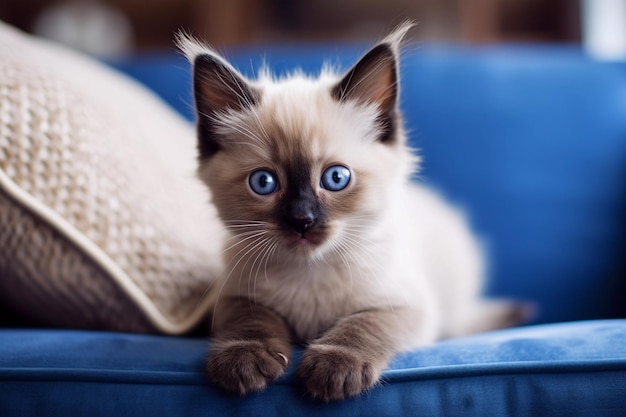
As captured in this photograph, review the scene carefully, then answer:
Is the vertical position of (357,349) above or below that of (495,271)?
above

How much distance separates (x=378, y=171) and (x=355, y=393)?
0.46m

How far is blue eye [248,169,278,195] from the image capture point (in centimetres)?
112

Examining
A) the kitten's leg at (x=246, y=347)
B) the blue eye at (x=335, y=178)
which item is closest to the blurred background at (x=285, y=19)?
the blue eye at (x=335, y=178)

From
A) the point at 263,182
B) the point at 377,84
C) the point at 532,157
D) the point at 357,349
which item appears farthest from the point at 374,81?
the point at 532,157

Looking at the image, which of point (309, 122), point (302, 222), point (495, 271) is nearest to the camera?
point (302, 222)

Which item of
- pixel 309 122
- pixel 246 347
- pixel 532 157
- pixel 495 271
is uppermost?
pixel 309 122

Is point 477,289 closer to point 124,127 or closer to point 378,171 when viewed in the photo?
point 378,171

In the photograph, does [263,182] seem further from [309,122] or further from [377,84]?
[377,84]

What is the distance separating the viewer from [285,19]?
3598 mm

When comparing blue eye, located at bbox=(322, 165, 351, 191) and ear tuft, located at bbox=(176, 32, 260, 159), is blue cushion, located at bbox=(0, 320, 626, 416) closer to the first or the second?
blue eye, located at bbox=(322, 165, 351, 191)

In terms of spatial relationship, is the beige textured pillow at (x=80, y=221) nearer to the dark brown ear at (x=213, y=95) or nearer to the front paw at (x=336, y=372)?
the dark brown ear at (x=213, y=95)

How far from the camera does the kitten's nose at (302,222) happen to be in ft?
3.41

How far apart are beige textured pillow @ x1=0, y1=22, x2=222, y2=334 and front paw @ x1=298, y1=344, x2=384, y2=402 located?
15.3 inches

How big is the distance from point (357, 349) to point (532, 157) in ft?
4.08
